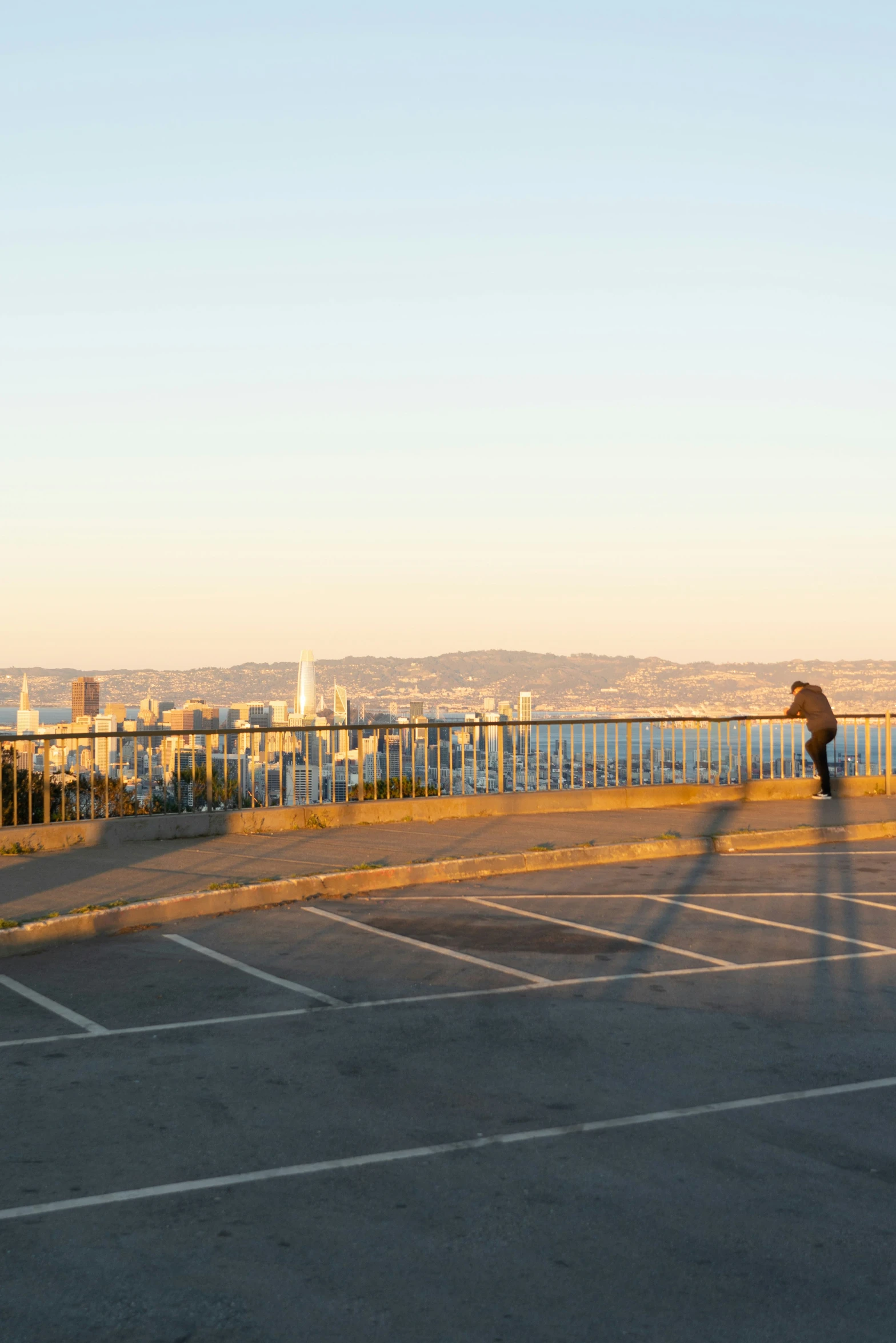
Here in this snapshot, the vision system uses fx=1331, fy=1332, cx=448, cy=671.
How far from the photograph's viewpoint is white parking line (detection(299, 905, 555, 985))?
29.8 ft

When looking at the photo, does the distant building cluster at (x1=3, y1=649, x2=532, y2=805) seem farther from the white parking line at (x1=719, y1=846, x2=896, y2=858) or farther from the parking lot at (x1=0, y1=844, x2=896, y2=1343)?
the parking lot at (x1=0, y1=844, x2=896, y2=1343)

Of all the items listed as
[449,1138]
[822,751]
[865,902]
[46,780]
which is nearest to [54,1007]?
[449,1138]

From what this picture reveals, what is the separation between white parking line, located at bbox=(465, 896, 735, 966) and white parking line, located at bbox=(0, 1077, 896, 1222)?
122 inches

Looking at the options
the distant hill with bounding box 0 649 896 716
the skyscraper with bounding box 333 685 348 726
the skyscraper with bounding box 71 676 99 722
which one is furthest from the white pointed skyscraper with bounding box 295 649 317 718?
the skyscraper with bounding box 333 685 348 726

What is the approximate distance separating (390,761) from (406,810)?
88 cm

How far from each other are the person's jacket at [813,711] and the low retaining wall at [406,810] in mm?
1242

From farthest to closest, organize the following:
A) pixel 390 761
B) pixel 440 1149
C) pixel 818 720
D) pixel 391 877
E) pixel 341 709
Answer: pixel 818 720 → pixel 341 709 → pixel 390 761 → pixel 391 877 → pixel 440 1149

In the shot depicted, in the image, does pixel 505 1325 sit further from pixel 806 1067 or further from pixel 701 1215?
pixel 806 1067

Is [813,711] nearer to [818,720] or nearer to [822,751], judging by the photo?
[818,720]

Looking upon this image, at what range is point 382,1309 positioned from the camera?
4.10 metres

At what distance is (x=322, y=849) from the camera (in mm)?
15070

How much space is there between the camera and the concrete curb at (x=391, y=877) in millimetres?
10484

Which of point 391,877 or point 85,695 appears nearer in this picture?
point 391,877

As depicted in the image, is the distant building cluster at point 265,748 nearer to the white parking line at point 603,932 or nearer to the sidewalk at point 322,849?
the sidewalk at point 322,849
